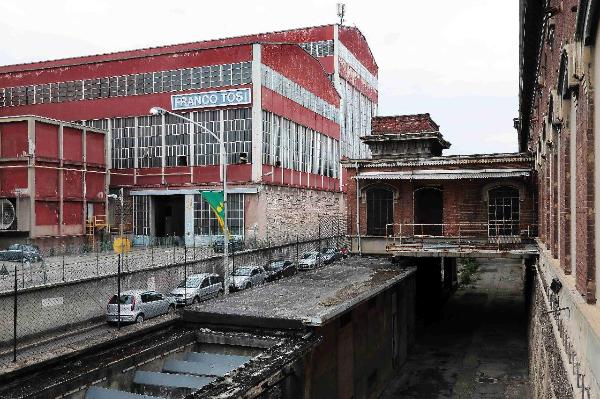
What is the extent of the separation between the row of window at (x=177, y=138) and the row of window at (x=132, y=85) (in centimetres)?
244

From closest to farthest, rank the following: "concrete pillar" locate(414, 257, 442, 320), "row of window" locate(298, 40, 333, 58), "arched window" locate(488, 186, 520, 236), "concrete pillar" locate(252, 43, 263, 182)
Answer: "arched window" locate(488, 186, 520, 236)
"concrete pillar" locate(414, 257, 442, 320)
"concrete pillar" locate(252, 43, 263, 182)
"row of window" locate(298, 40, 333, 58)

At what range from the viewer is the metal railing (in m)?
28.9

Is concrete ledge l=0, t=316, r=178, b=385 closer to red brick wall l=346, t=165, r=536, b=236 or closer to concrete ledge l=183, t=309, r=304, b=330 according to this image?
concrete ledge l=183, t=309, r=304, b=330

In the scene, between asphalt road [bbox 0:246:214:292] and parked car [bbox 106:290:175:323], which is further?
parked car [bbox 106:290:175:323]

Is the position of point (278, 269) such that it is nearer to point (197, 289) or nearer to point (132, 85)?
point (197, 289)

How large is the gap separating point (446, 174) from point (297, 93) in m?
26.7

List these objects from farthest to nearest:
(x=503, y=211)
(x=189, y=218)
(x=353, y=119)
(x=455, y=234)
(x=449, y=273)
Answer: (x=353, y=119) < (x=189, y=218) < (x=449, y=273) < (x=455, y=234) < (x=503, y=211)

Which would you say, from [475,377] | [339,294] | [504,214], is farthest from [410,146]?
[339,294]

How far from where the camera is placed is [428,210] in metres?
31.8

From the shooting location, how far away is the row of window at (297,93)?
47.9m

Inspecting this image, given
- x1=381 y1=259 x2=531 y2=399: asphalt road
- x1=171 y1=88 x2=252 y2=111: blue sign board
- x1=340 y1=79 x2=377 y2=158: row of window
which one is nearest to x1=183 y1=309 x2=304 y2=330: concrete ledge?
x1=381 y1=259 x2=531 y2=399: asphalt road

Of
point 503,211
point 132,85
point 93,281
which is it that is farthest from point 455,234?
point 132,85

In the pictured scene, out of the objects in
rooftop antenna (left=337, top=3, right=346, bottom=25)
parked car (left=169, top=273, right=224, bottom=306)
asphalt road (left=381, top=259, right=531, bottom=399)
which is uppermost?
rooftop antenna (left=337, top=3, right=346, bottom=25)

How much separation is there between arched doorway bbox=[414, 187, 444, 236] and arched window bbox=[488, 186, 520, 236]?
2.76m
